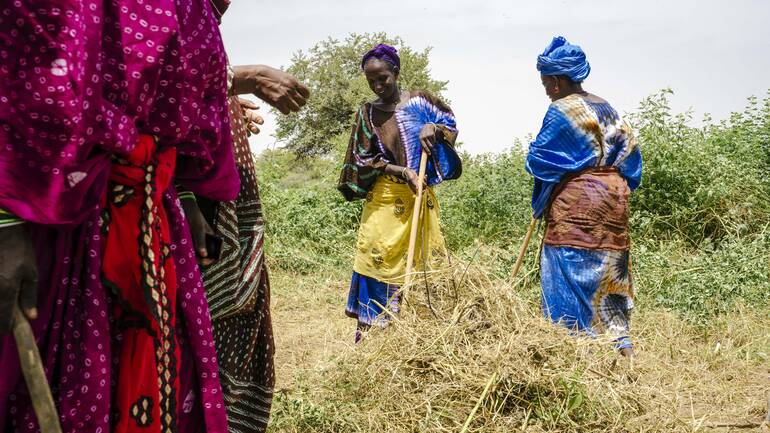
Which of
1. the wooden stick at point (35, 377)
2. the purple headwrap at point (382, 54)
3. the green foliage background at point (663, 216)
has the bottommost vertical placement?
the green foliage background at point (663, 216)

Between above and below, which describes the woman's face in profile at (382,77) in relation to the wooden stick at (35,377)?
above

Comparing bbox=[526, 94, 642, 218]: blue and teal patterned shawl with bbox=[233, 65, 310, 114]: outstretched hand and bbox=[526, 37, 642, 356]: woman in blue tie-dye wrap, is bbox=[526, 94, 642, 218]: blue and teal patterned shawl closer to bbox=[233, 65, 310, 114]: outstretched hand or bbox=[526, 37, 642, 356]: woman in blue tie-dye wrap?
bbox=[526, 37, 642, 356]: woman in blue tie-dye wrap

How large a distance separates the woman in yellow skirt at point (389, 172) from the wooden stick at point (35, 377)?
10.8ft

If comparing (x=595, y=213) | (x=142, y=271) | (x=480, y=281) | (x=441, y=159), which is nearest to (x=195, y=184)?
(x=142, y=271)

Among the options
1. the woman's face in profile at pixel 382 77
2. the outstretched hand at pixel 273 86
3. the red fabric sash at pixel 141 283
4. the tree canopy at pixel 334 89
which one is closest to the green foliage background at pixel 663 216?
the woman's face in profile at pixel 382 77

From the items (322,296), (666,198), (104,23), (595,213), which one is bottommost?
(322,296)

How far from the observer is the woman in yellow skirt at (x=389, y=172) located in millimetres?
4949

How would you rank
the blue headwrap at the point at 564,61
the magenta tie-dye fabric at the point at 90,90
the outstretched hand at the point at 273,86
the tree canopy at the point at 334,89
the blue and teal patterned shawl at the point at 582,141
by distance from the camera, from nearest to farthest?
the magenta tie-dye fabric at the point at 90,90, the outstretched hand at the point at 273,86, the blue and teal patterned shawl at the point at 582,141, the blue headwrap at the point at 564,61, the tree canopy at the point at 334,89

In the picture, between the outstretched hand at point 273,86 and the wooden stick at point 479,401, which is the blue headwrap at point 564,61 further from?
the outstretched hand at point 273,86

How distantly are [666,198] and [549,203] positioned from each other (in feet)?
11.6

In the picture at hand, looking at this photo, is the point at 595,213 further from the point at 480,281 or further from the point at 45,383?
the point at 45,383

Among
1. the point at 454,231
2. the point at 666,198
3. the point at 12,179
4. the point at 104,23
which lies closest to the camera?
the point at 12,179

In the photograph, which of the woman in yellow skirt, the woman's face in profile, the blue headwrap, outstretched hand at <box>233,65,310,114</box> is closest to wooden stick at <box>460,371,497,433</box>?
outstretched hand at <box>233,65,310,114</box>

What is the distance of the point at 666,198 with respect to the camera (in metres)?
7.57
